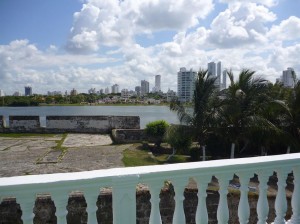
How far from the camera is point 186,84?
1329 cm

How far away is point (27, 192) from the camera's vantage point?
5.54 feet

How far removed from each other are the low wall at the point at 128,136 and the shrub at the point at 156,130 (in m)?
0.28

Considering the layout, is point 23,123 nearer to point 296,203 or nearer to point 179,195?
point 179,195

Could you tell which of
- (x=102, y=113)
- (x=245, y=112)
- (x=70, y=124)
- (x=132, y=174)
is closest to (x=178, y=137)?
(x=245, y=112)

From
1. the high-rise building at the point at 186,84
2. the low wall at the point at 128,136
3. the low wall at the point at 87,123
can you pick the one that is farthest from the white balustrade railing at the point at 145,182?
the low wall at the point at 87,123

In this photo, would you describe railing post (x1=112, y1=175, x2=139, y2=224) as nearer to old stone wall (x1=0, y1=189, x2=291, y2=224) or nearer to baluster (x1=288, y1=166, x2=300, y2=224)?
baluster (x1=288, y1=166, x2=300, y2=224)

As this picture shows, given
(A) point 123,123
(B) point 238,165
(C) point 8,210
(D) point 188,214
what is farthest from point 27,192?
(A) point 123,123

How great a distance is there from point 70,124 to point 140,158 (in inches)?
256

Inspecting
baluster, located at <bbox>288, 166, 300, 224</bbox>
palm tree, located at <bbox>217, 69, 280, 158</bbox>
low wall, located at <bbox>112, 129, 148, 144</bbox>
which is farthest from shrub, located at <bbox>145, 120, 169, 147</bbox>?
baluster, located at <bbox>288, 166, 300, 224</bbox>

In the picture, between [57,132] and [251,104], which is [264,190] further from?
[57,132]

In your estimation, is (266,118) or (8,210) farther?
(266,118)

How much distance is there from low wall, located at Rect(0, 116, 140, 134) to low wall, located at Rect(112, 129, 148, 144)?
1.74m

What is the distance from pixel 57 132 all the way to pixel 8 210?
925 cm

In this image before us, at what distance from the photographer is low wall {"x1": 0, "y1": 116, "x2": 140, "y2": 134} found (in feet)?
46.3
